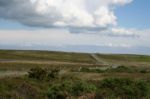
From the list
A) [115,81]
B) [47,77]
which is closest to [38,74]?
[47,77]

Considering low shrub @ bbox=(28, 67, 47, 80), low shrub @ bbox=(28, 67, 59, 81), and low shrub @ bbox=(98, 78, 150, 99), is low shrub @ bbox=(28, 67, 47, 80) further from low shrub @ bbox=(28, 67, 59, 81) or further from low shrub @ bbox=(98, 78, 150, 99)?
low shrub @ bbox=(98, 78, 150, 99)

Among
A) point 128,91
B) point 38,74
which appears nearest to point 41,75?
point 38,74

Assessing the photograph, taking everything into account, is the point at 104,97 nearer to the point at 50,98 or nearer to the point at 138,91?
the point at 50,98

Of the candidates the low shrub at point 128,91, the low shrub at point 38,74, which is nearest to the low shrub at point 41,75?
the low shrub at point 38,74

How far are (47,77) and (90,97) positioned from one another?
2805 cm

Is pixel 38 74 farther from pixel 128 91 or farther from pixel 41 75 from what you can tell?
pixel 128 91

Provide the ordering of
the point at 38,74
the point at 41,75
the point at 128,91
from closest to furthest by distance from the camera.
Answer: the point at 128,91, the point at 41,75, the point at 38,74

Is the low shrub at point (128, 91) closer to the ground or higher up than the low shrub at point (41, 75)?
higher up

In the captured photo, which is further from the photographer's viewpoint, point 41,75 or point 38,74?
point 38,74

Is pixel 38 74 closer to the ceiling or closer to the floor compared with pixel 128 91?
closer to the floor

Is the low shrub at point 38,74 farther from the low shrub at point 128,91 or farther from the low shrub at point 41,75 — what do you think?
the low shrub at point 128,91

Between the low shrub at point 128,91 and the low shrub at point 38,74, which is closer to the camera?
the low shrub at point 128,91

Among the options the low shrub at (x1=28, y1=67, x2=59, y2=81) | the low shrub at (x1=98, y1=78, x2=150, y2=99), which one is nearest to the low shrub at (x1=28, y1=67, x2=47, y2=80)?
the low shrub at (x1=28, y1=67, x2=59, y2=81)

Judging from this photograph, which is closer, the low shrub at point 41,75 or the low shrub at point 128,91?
the low shrub at point 128,91
